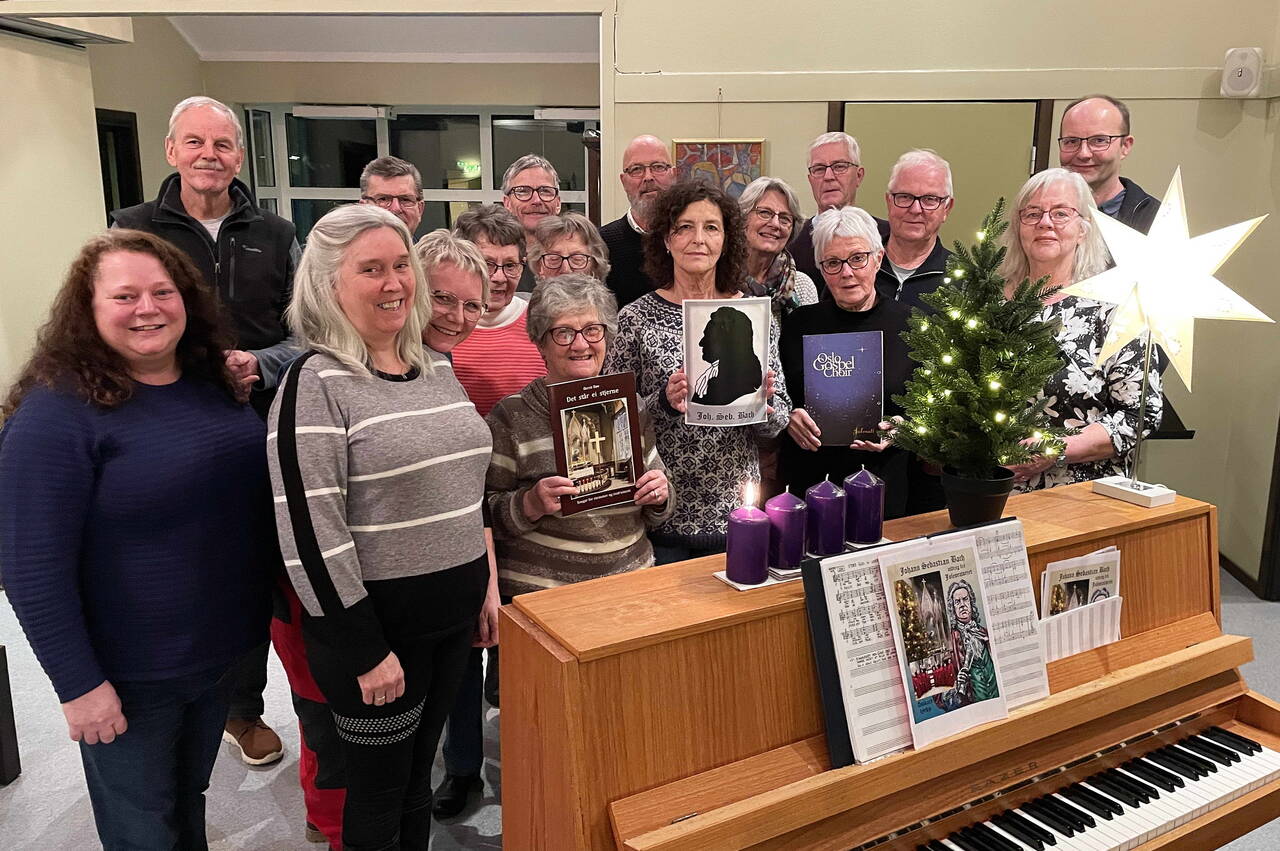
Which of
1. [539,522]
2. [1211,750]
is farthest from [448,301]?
[1211,750]

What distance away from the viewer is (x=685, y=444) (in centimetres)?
235

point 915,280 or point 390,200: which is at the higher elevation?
point 390,200

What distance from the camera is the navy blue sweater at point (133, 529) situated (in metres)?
1.57

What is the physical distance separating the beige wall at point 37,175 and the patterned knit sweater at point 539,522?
3.89 metres

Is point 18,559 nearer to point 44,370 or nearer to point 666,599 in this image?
point 44,370

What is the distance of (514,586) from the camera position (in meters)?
2.14

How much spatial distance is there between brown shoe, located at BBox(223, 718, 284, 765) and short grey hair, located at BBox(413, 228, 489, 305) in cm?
Answer: 166

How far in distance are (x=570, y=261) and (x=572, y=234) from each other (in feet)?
0.27

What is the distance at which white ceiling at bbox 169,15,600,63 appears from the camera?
7.03m

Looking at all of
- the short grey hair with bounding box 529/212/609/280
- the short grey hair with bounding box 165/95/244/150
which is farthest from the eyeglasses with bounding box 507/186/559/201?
the short grey hair with bounding box 165/95/244/150

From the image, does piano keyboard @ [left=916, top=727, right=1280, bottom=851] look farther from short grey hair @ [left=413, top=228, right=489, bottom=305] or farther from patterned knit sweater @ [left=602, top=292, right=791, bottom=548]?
short grey hair @ [left=413, top=228, right=489, bottom=305]

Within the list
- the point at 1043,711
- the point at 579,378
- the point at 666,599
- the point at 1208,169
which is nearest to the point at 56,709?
the point at 579,378

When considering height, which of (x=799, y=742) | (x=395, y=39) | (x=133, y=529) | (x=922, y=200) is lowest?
(x=799, y=742)

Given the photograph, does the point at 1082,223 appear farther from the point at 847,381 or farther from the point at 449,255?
the point at 449,255
